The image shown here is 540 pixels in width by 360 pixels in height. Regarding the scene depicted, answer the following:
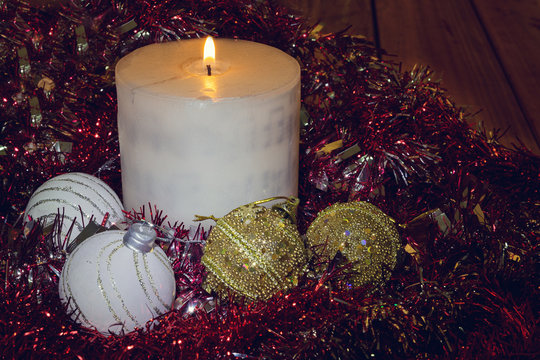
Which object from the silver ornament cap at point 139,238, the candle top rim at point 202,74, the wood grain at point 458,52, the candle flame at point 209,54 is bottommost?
the wood grain at point 458,52

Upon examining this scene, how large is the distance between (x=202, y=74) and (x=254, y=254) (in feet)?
0.70

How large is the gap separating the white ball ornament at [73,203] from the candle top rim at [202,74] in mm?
121

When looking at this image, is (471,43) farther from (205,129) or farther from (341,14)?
(205,129)

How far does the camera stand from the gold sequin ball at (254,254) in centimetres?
55

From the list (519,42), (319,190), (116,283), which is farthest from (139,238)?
(519,42)

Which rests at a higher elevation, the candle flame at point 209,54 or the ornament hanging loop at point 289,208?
the candle flame at point 209,54

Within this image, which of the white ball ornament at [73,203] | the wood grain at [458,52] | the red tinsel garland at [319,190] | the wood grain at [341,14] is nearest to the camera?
the red tinsel garland at [319,190]

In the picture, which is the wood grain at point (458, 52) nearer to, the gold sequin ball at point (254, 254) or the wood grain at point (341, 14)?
the wood grain at point (341, 14)

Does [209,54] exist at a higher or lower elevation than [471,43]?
higher

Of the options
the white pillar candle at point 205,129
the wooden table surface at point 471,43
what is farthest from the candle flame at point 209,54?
the wooden table surface at point 471,43

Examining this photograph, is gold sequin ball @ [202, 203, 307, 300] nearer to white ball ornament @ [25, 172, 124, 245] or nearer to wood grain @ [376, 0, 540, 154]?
white ball ornament @ [25, 172, 124, 245]

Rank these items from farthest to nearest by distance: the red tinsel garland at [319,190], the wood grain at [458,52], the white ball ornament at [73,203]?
1. the wood grain at [458,52]
2. the white ball ornament at [73,203]
3. the red tinsel garland at [319,190]

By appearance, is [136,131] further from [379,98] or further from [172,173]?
[379,98]

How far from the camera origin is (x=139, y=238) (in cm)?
54
